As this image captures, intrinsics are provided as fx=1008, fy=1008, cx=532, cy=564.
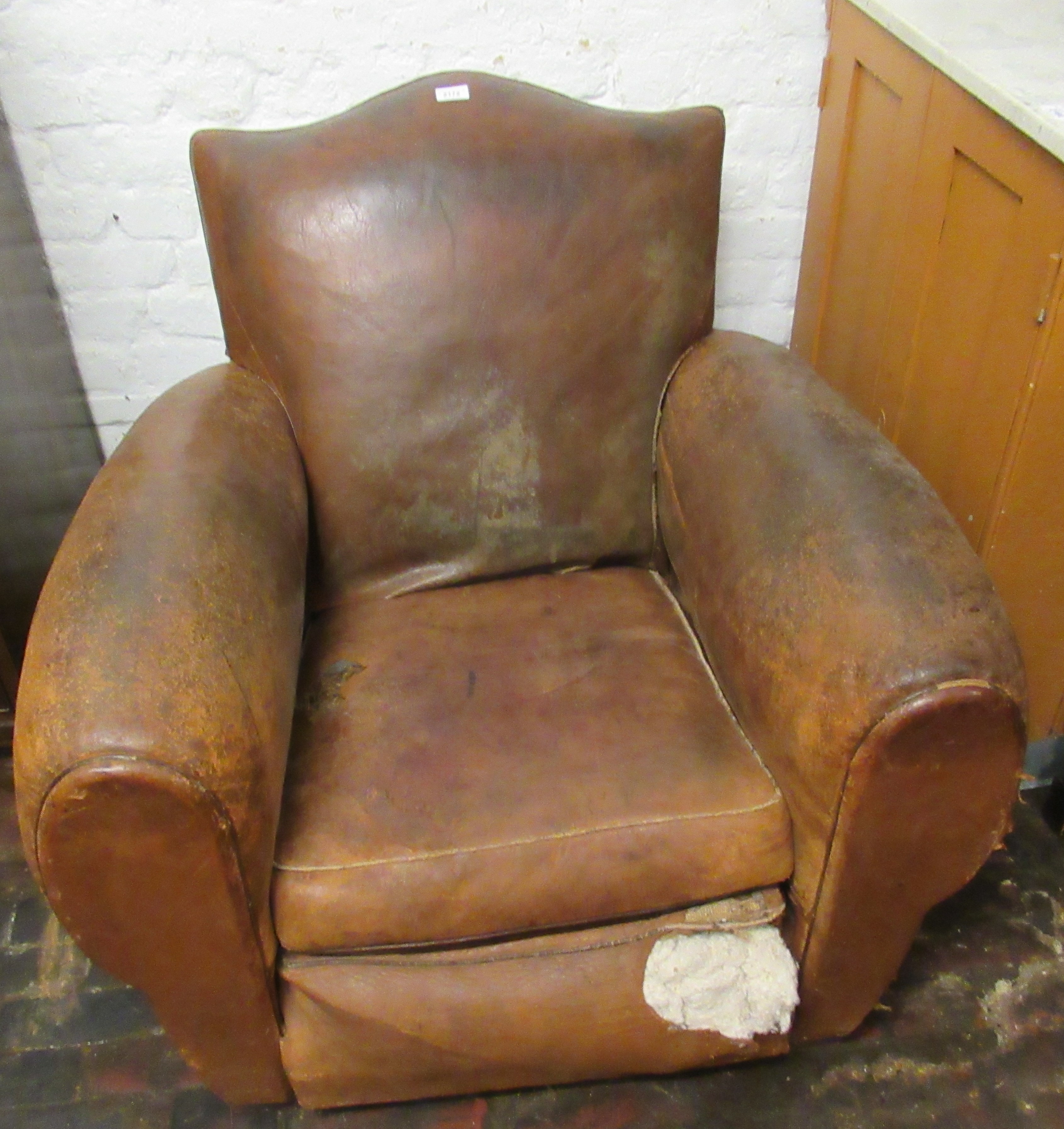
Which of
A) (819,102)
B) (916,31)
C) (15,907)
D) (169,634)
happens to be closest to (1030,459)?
(916,31)

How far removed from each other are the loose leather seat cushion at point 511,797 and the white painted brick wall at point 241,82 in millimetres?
718

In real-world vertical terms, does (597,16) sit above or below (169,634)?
above

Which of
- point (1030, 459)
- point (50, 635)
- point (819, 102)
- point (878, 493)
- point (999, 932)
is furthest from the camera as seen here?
point (819, 102)

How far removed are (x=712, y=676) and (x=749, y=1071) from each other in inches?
17.7

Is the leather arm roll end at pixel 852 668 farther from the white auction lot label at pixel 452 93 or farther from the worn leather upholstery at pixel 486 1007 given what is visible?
the white auction lot label at pixel 452 93

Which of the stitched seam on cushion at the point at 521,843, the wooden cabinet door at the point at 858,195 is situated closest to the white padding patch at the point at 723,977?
the stitched seam on cushion at the point at 521,843

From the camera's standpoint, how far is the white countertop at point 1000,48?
102 cm

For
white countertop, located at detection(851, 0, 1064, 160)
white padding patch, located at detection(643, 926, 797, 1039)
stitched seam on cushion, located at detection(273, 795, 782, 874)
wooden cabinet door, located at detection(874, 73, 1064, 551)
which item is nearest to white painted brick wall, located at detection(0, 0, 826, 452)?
white countertop, located at detection(851, 0, 1064, 160)

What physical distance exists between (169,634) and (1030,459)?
3.09ft

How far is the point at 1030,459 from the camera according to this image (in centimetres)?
115

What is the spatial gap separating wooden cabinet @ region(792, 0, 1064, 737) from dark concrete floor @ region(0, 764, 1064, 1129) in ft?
1.05

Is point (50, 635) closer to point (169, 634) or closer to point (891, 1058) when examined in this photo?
point (169, 634)

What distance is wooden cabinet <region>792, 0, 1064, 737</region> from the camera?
1.10 meters

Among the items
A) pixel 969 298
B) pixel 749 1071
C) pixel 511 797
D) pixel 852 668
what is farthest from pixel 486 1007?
pixel 969 298
